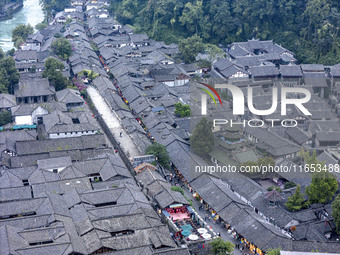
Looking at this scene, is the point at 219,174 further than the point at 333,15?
No

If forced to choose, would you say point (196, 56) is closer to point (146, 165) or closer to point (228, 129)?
point (228, 129)

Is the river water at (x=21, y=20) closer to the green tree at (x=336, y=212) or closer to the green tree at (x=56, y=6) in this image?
the green tree at (x=56, y=6)

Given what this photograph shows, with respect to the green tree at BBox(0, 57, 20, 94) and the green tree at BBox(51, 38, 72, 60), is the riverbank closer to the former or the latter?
the green tree at BBox(51, 38, 72, 60)

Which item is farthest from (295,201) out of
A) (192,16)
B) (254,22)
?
(192,16)

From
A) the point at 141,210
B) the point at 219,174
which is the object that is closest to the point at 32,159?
the point at 141,210

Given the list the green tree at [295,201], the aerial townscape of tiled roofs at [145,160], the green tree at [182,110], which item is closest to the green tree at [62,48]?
the aerial townscape of tiled roofs at [145,160]

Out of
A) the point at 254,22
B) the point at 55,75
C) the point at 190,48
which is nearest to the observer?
the point at 55,75

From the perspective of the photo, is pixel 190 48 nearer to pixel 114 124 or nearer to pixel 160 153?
pixel 114 124

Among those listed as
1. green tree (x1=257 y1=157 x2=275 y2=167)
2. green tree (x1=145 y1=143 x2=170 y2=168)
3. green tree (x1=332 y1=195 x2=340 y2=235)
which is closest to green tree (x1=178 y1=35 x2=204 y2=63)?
green tree (x1=145 y1=143 x2=170 y2=168)
